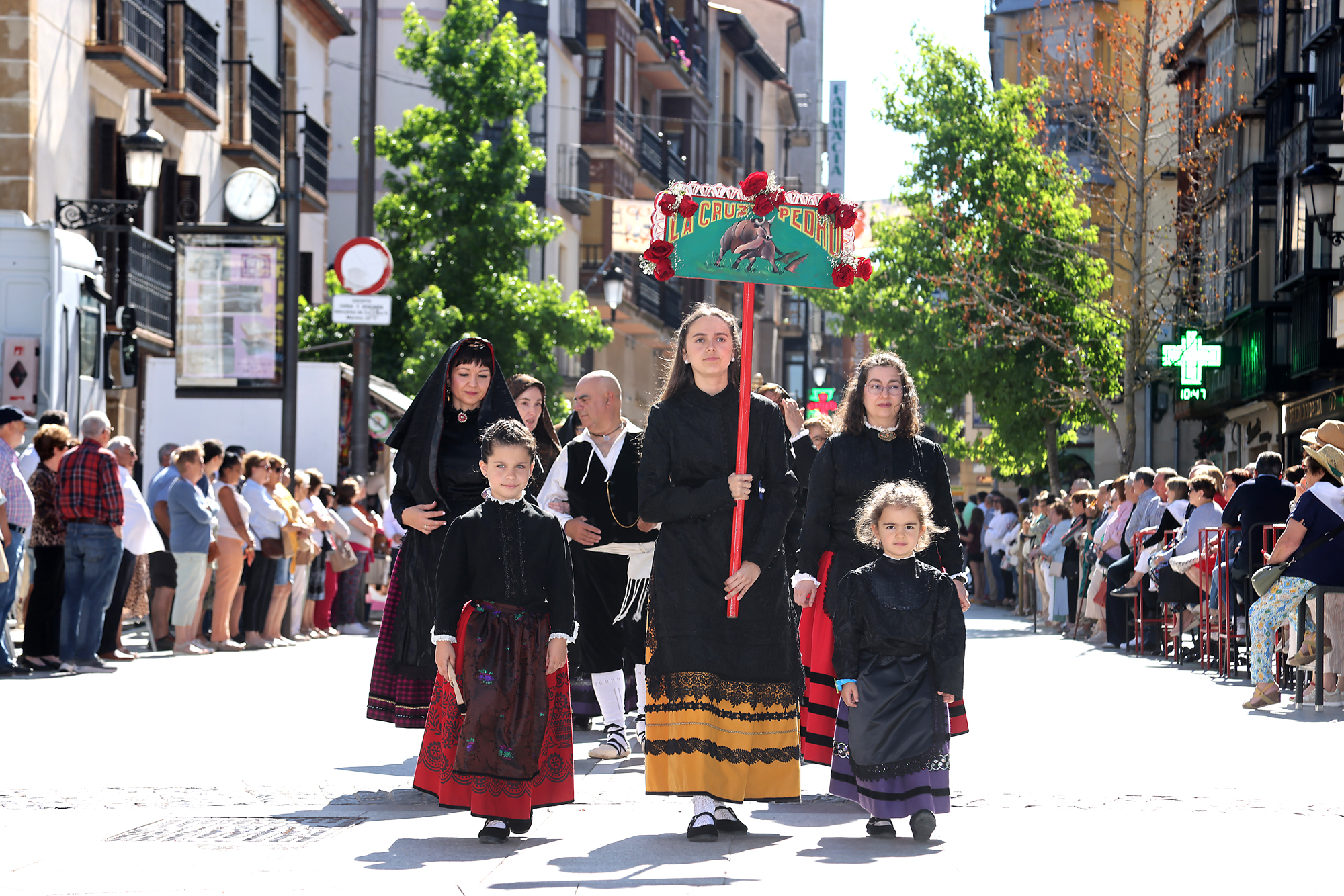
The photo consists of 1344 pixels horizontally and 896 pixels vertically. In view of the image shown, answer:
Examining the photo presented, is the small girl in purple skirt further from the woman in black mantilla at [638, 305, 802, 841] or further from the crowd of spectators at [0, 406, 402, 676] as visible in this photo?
the crowd of spectators at [0, 406, 402, 676]

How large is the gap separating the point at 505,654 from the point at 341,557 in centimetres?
1449

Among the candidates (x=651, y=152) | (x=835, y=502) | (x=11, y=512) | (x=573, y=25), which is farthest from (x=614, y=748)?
(x=651, y=152)

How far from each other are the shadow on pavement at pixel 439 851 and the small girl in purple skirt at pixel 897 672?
1219 mm

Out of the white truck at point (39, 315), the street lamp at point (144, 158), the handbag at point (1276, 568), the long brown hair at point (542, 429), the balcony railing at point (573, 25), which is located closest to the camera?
the long brown hair at point (542, 429)

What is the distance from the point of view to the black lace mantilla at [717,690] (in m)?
7.27

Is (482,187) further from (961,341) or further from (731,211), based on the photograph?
(731,211)

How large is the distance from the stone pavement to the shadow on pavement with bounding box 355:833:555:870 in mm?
15

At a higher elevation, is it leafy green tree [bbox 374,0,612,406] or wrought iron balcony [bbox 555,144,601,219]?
wrought iron balcony [bbox 555,144,601,219]

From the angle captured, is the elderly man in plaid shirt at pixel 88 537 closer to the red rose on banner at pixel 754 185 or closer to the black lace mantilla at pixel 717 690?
the red rose on banner at pixel 754 185

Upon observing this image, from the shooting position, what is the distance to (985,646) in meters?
21.1

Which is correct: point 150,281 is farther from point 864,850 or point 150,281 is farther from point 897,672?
point 864,850

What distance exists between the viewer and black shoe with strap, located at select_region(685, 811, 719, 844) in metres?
7.11

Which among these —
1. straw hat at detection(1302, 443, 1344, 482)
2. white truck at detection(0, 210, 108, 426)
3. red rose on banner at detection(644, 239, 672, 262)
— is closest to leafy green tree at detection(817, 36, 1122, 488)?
white truck at detection(0, 210, 108, 426)

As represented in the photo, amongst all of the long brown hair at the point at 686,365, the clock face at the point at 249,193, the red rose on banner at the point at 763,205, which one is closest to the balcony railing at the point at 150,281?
the clock face at the point at 249,193
